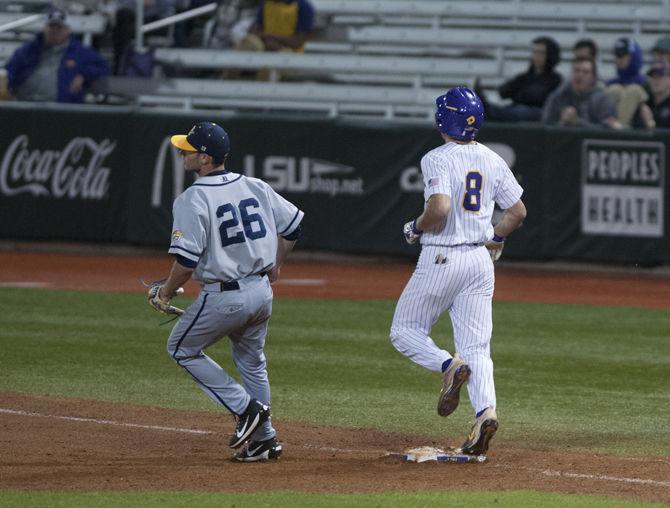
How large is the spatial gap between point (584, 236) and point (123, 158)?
6.20 metres

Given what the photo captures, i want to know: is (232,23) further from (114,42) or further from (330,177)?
(330,177)

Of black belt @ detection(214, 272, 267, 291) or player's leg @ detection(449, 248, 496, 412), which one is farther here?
player's leg @ detection(449, 248, 496, 412)

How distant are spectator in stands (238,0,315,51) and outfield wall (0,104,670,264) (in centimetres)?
242

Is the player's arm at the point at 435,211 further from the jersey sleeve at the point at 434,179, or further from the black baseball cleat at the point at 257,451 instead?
the black baseball cleat at the point at 257,451

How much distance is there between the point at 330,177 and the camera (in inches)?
725

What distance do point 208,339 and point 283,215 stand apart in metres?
0.78

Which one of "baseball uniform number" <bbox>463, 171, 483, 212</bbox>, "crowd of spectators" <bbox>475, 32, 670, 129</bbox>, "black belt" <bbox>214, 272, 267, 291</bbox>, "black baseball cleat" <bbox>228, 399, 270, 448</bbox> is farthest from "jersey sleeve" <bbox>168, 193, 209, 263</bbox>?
"crowd of spectators" <bbox>475, 32, 670, 129</bbox>

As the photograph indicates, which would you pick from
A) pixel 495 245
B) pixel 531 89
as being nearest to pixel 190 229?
pixel 495 245

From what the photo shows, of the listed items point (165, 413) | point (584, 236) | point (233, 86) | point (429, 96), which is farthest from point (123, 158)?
point (165, 413)

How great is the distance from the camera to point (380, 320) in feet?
45.2

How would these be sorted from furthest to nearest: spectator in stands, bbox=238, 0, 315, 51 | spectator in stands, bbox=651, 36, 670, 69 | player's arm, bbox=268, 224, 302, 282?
spectator in stands, bbox=238, 0, 315, 51
spectator in stands, bbox=651, 36, 670, 69
player's arm, bbox=268, 224, 302, 282

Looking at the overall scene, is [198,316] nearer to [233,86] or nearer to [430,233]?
[430,233]

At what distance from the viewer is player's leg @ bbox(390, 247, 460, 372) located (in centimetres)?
750

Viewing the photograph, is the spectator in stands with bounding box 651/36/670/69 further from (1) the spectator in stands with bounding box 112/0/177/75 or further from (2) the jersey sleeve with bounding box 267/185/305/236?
(2) the jersey sleeve with bounding box 267/185/305/236
